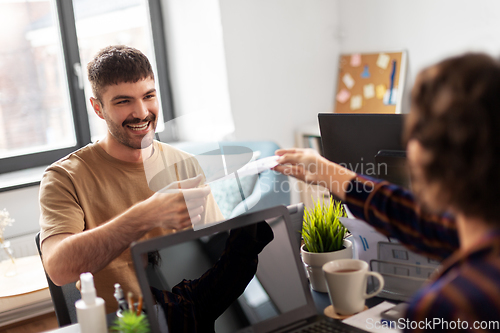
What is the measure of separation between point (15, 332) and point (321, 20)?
2.87 meters

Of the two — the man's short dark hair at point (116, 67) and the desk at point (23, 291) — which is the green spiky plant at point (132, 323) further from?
the desk at point (23, 291)

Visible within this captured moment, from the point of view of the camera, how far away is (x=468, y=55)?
1.57 ft

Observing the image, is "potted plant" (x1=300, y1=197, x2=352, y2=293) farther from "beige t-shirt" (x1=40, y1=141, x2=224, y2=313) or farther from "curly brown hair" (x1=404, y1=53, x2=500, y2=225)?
"curly brown hair" (x1=404, y1=53, x2=500, y2=225)

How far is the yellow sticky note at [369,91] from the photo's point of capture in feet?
11.2

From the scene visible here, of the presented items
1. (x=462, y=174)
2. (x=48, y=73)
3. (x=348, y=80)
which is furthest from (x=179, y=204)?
(x=348, y=80)

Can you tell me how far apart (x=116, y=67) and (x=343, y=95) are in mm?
2437

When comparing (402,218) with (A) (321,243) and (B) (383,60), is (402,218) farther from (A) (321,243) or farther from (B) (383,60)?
(B) (383,60)

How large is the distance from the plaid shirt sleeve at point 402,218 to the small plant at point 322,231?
0.15m

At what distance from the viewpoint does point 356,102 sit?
3.52 metres

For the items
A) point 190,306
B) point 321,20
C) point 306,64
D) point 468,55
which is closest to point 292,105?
point 306,64

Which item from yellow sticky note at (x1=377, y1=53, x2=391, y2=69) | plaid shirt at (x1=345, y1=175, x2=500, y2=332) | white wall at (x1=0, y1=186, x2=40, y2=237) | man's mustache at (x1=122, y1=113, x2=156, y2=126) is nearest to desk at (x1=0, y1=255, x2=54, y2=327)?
white wall at (x1=0, y1=186, x2=40, y2=237)

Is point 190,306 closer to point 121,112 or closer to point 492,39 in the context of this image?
point 121,112

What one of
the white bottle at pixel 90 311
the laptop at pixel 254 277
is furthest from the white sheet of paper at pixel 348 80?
the white bottle at pixel 90 311

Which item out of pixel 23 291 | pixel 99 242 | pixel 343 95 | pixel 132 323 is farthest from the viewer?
pixel 343 95
